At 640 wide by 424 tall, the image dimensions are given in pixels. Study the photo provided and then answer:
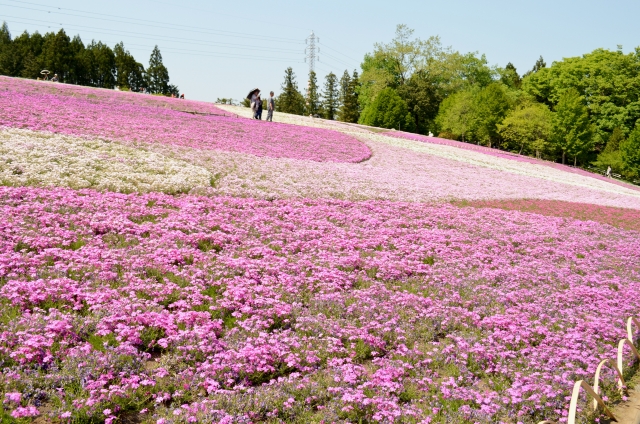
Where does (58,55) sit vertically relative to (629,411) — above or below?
above

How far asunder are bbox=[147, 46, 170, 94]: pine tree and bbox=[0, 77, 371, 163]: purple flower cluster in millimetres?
106250

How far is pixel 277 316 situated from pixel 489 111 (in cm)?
8423

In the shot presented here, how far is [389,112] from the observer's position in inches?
3553

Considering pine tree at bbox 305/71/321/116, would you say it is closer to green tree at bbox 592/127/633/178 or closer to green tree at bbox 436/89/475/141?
green tree at bbox 436/89/475/141

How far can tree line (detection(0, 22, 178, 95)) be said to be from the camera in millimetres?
115250

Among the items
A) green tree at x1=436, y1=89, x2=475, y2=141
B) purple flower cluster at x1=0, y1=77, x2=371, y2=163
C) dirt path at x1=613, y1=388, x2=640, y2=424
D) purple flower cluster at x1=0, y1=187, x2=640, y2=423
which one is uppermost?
green tree at x1=436, y1=89, x2=475, y2=141

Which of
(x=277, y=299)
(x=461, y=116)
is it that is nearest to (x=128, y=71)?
(x=461, y=116)

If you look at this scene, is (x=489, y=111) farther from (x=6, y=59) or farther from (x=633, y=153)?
(x=6, y=59)

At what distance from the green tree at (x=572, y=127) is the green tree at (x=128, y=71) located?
4494 inches

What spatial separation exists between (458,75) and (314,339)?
4428 inches

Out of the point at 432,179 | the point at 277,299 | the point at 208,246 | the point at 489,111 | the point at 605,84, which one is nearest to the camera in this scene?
Answer: the point at 277,299

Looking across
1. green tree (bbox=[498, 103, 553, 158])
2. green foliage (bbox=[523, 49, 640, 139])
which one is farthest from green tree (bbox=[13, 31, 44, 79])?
green foliage (bbox=[523, 49, 640, 139])

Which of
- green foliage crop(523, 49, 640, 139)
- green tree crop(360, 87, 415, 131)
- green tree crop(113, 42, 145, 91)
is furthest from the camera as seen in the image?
green tree crop(113, 42, 145, 91)

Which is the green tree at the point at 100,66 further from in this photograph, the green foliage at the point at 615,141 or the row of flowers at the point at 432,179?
the green foliage at the point at 615,141
